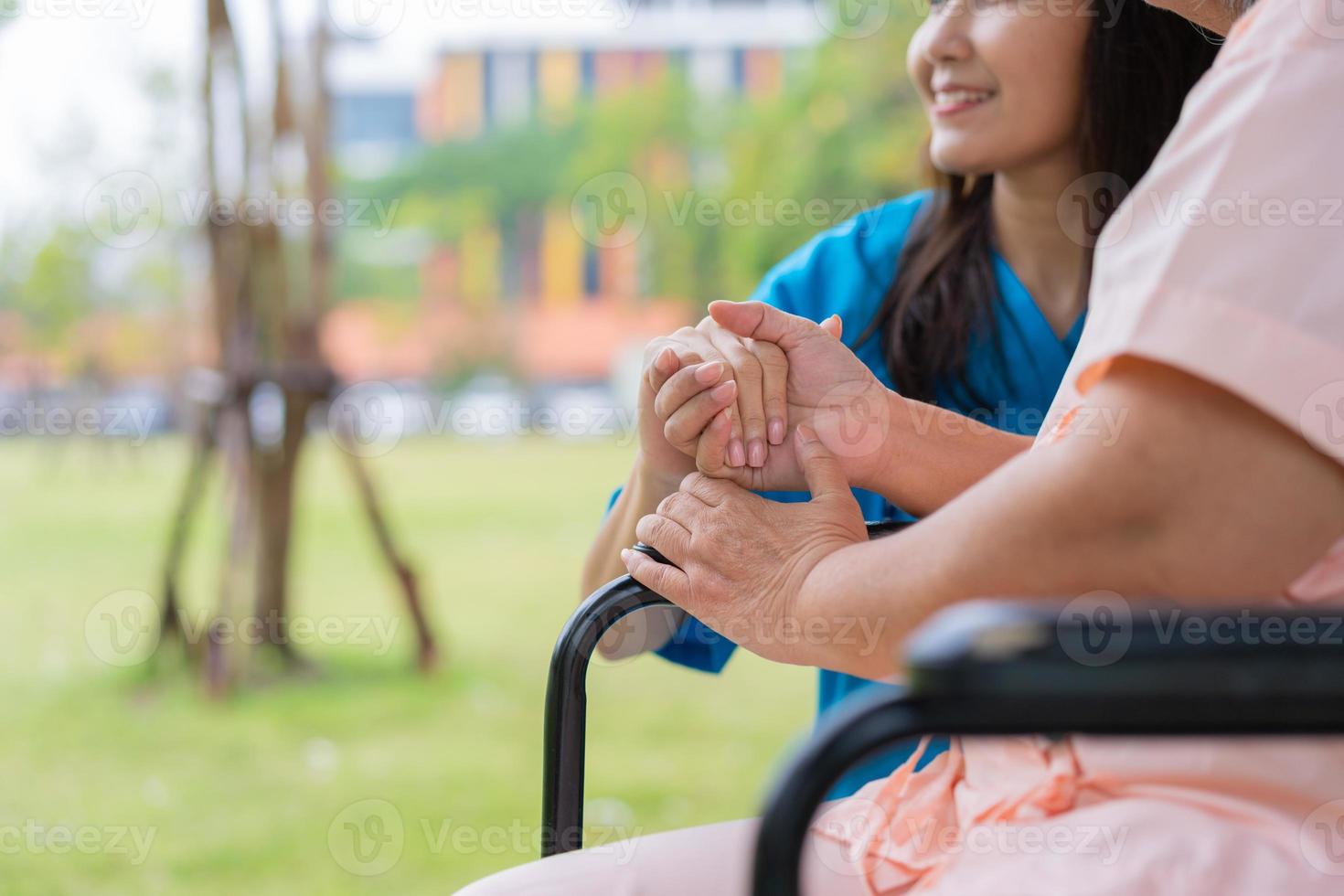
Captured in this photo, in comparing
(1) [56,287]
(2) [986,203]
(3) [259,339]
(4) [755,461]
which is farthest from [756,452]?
(1) [56,287]

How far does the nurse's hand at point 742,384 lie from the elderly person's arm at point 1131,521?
0.24 metres

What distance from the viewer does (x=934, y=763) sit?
95 cm

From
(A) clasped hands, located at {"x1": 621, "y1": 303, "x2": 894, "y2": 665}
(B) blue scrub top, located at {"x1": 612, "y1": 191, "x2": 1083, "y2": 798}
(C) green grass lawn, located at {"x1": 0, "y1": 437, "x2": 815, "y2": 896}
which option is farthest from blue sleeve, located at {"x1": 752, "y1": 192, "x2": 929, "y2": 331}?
(C) green grass lawn, located at {"x1": 0, "y1": 437, "x2": 815, "y2": 896}

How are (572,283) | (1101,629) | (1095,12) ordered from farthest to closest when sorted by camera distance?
(572,283) < (1095,12) < (1101,629)


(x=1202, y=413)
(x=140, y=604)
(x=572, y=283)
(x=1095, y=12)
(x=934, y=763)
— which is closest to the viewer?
(x=1202, y=413)

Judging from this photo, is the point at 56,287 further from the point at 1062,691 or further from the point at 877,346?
the point at 1062,691

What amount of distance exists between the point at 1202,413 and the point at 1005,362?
2.57ft

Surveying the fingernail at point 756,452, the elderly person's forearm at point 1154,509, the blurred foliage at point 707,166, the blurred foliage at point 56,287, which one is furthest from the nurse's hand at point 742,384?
the blurred foliage at point 56,287

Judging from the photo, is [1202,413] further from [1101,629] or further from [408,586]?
[408,586]

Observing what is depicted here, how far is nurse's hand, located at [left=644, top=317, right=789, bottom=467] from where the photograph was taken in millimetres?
A: 1079

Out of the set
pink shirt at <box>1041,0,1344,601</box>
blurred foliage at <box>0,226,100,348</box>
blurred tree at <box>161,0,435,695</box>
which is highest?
pink shirt at <box>1041,0,1344,601</box>

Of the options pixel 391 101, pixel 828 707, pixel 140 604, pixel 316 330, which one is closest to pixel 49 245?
pixel 140 604

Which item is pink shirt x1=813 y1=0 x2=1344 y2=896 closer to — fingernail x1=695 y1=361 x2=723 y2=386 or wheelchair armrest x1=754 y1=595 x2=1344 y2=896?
wheelchair armrest x1=754 y1=595 x2=1344 y2=896

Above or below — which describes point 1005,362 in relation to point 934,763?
above
